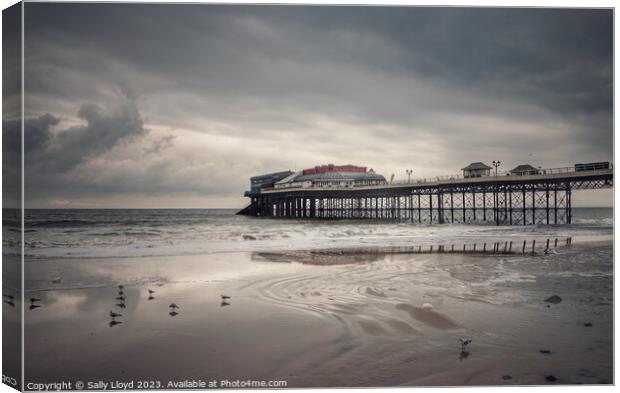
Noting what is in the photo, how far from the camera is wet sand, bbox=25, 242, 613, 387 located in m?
4.59

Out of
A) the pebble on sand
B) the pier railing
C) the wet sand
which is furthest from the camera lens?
the pier railing

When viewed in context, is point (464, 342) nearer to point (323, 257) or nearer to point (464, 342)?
point (464, 342)

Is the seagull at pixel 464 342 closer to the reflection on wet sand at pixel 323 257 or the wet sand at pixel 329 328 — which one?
the wet sand at pixel 329 328

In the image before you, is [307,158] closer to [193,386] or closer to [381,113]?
[381,113]

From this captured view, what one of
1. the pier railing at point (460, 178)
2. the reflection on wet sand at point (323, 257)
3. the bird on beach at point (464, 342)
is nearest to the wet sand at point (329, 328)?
the bird on beach at point (464, 342)

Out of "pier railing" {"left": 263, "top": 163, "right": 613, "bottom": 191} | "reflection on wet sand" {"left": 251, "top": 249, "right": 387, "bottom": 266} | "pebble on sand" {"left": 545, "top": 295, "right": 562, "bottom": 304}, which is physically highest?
"pier railing" {"left": 263, "top": 163, "right": 613, "bottom": 191}

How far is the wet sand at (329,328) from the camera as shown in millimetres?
4586

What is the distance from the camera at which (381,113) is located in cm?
721

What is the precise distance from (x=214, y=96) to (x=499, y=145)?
4.71m

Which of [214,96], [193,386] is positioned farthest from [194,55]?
[193,386]

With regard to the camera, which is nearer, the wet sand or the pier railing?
the wet sand

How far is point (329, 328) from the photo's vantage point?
5.19m

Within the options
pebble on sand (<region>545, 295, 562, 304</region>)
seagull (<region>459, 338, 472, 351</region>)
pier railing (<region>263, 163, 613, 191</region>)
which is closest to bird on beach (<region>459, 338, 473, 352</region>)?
seagull (<region>459, 338, 472, 351</region>)

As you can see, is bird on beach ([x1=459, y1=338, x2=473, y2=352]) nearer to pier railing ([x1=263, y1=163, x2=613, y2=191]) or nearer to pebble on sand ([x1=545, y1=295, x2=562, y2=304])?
pebble on sand ([x1=545, y1=295, x2=562, y2=304])
